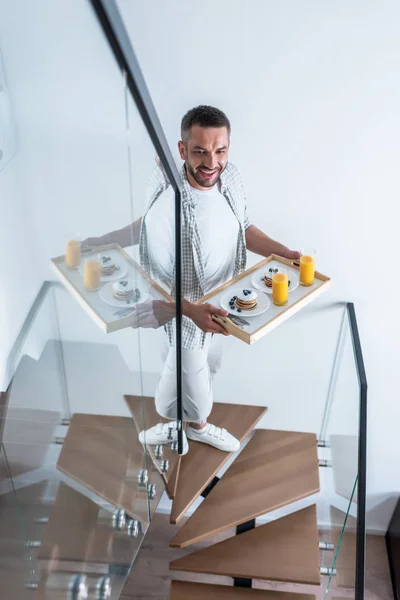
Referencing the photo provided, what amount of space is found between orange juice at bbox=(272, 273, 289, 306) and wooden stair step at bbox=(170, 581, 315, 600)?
1441mm

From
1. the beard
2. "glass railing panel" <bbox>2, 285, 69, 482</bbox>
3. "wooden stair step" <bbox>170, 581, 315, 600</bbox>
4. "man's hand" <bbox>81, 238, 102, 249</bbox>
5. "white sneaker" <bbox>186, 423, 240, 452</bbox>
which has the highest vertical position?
the beard

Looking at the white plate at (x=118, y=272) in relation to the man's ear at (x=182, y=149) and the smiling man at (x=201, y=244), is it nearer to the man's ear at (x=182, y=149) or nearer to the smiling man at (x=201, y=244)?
the smiling man at (x=201, y=244)

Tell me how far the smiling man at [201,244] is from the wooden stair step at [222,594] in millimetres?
839

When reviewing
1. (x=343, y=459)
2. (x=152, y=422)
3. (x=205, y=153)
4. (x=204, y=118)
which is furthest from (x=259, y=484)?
(x=204, y=118)

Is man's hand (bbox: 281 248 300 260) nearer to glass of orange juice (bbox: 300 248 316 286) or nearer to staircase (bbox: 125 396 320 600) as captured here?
glass of orange juice (bbox: 300 248 316 286)

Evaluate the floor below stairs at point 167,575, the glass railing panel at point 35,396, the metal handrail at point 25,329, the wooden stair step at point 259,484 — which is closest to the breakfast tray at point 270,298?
the wooden stair step at point 259,484

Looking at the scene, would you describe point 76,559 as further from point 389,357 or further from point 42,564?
point 389,357

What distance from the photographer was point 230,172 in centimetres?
267

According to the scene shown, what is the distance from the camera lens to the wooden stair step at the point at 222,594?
3037 mm

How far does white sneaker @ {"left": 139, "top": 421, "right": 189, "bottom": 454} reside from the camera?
2199mm

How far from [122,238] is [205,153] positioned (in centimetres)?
117

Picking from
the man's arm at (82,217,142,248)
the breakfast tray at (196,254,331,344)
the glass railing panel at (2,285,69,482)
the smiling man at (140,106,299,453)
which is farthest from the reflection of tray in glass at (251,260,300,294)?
the glass railing panel at (2,285,69,482)

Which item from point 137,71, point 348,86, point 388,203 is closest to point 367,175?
point 388,203

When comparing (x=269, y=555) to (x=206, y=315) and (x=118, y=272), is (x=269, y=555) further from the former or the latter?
(x=118, y=272)
